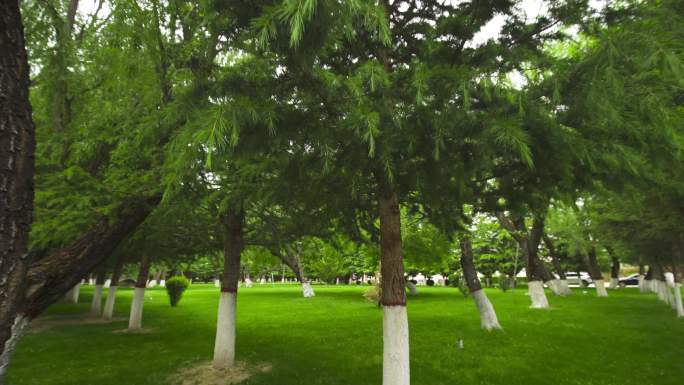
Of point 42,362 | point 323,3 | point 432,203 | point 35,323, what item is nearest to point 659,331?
point 432,203

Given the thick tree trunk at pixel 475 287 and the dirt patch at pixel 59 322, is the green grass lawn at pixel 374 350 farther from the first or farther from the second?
the dirt patch at pixel 59 322

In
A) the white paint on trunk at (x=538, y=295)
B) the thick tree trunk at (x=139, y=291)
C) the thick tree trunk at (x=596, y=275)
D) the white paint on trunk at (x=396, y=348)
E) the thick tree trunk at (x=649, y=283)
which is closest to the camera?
the white paint on trunk at (x=396, y=348)

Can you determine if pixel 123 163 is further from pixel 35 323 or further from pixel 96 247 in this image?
pixel 35 323

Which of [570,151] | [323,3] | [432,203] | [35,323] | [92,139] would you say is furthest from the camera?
[35,323]

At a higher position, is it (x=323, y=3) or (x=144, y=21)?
(x=144, y=21)

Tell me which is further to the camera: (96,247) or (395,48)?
(395,48)

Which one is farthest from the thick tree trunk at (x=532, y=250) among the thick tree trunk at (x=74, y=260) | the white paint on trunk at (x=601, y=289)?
the thick tree trunk at (x=74, y=260)

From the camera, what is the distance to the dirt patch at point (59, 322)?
687 inches

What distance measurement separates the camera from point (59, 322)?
1927 centimetres

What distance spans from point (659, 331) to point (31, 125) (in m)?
18.4

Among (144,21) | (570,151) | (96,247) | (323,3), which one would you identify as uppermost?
(144,21)

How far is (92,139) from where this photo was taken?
704 centimetres

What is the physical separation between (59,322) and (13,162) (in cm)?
2167

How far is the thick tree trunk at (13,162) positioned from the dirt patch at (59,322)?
730 inches
